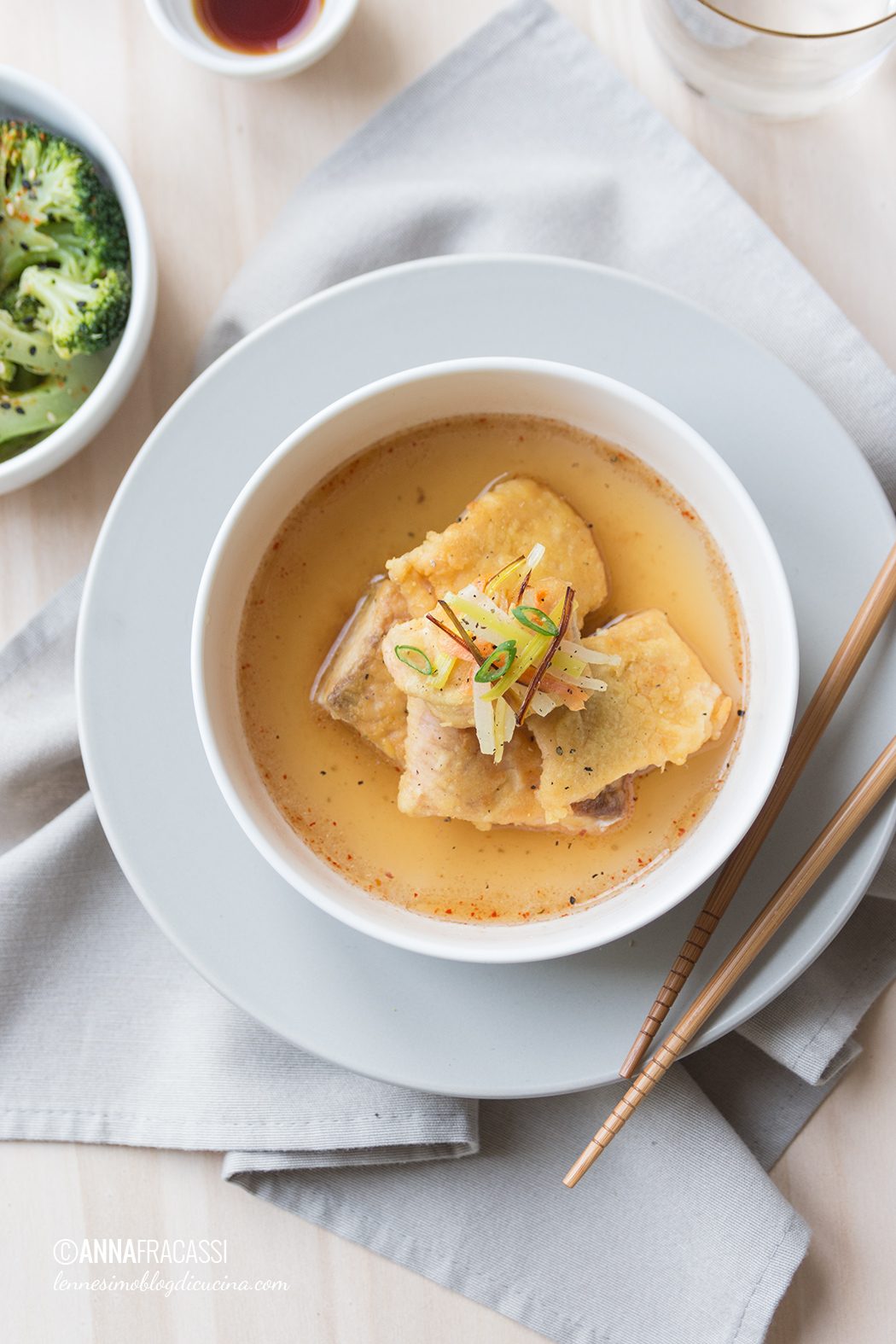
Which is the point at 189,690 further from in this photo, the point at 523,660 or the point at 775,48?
the point at 775,48

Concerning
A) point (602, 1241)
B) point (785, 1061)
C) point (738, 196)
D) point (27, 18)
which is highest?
point (738, 196)

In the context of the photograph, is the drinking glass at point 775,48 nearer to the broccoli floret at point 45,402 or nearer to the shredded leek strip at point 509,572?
the shredded leek strip at point 509,572

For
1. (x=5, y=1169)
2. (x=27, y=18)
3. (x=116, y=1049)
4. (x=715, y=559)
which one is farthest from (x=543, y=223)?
(x=5, y=1169)

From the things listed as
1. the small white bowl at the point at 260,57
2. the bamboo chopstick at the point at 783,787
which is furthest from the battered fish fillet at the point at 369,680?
the small white bowl at the point at 260,57

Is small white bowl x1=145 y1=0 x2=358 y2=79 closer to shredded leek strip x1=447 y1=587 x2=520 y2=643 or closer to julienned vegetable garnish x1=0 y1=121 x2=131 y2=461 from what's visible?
julienned vegetable garnish x1=0 y1=121 x2=131 y2=461

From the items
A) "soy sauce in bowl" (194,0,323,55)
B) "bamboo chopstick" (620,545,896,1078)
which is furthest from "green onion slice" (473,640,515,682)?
"soy sauce in bowl" (194,0,323,55)

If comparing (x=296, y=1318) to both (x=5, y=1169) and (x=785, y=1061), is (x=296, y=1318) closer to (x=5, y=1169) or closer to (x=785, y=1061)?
(x=5, y=1169)
